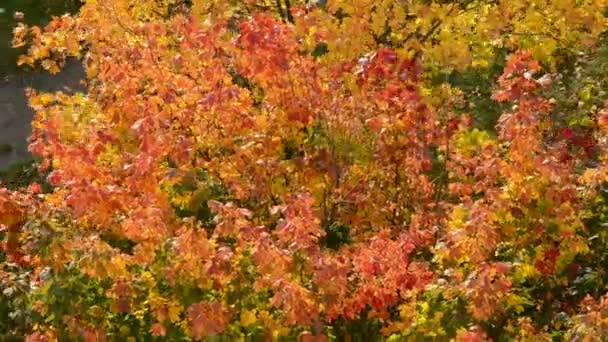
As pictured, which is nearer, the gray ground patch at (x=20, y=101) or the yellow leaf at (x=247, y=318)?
the yellow leaf at (x=247, y=318)

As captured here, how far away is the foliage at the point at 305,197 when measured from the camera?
540 centimetres

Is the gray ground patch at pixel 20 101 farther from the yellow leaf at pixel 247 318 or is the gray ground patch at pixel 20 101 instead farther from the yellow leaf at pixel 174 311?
the yellow leaf at pixel 247 318

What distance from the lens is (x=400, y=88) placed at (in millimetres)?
6746

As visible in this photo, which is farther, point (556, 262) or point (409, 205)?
point (409, 205)

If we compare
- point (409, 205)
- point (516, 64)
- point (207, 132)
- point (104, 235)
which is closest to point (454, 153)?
point (409, 205)

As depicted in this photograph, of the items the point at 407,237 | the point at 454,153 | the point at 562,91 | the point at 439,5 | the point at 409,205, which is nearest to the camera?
the point at 407,237

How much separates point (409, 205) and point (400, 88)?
2.61 ft

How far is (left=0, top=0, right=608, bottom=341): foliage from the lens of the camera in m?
5.40

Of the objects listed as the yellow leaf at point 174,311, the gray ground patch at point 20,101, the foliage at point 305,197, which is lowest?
the gray ground patch at point 20,101

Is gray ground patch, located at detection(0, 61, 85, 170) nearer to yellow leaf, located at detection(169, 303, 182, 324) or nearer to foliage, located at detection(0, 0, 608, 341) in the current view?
foliage, located at detection(0, 0, 608, 341)

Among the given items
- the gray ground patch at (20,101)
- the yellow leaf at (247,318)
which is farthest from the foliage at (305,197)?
the gray ground patch at (20,101)

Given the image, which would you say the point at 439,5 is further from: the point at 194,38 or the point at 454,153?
the point at 194,38

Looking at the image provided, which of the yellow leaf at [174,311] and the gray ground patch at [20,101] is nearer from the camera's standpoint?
the yellow leaf at [174,311]

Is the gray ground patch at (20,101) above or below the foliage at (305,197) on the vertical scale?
below
